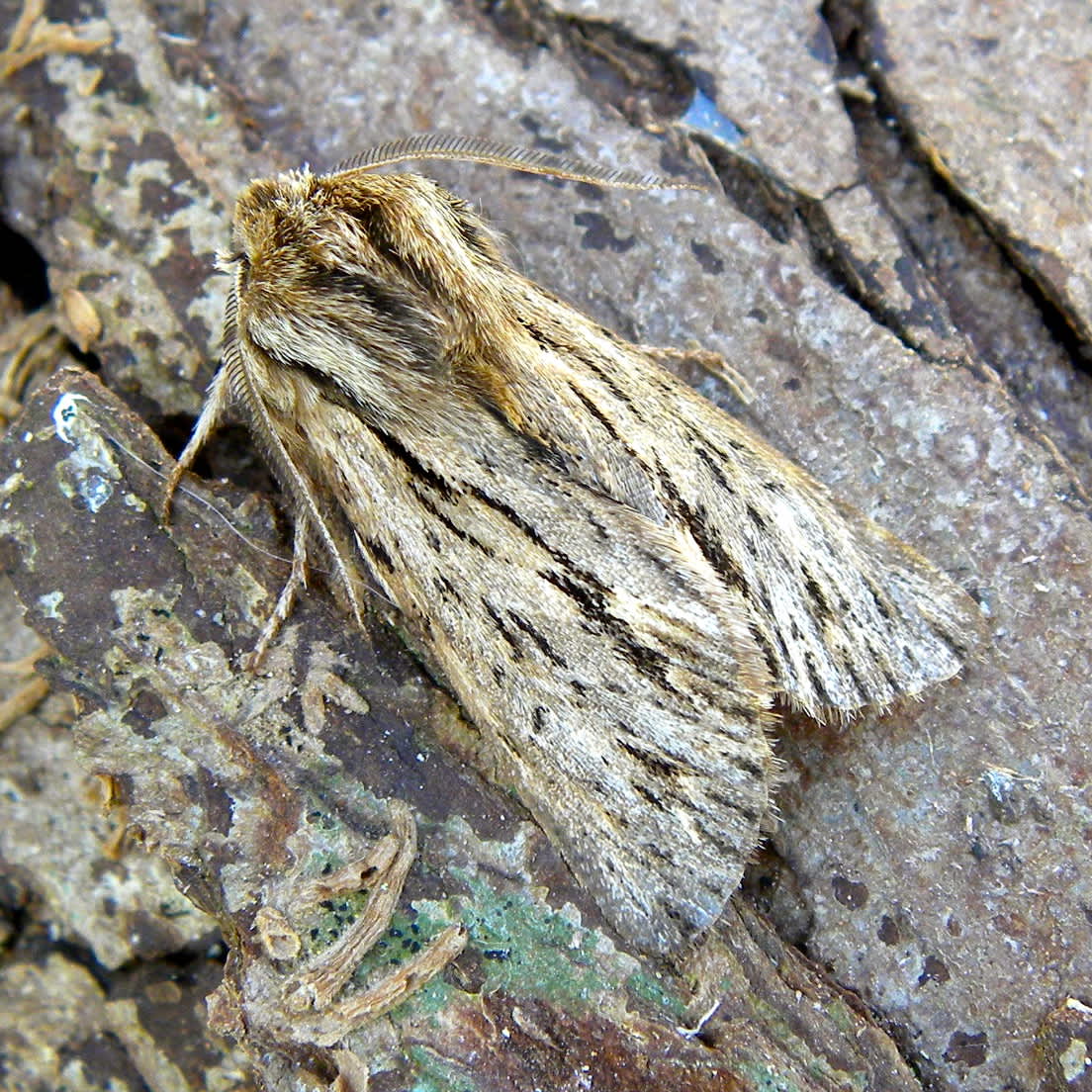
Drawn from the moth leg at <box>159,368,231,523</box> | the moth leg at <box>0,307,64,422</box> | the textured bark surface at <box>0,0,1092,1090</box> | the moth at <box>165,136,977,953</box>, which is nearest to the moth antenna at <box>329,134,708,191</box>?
the moth at <box>165,136,977,953</box>

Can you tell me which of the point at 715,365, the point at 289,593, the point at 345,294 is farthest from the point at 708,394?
the point at 289,593

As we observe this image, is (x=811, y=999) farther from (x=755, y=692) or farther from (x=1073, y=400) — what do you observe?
(x=1073, y=400)

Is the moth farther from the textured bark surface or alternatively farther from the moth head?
the textured bark surface

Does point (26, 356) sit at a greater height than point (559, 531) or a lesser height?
lesser

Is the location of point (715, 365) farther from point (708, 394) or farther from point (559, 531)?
point (559, 531)

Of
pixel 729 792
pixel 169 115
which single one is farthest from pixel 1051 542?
pixel 169 115

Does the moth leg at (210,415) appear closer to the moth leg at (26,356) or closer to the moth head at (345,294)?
the moth head at (345,294)
